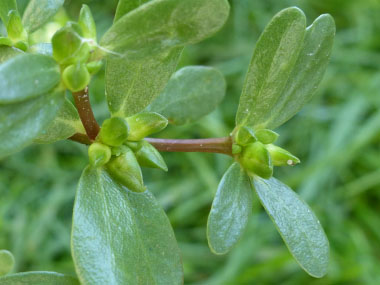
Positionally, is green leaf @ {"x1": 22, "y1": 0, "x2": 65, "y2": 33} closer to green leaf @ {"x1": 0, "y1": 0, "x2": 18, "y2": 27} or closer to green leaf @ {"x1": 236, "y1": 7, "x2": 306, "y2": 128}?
green leaf @ {"x1": 0, "y1": 0, "x2": 18, "y2": 27}

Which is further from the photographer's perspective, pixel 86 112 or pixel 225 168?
pixel 225 168

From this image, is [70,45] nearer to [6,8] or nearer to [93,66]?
[93,66]

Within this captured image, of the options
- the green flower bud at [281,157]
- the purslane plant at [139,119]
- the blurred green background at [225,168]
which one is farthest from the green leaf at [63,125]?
the blurred green background at [225,168]

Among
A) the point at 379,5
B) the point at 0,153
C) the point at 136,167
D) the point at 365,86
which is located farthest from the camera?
the point at 379,5

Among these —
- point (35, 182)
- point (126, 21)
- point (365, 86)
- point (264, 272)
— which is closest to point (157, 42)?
point (126, 21)

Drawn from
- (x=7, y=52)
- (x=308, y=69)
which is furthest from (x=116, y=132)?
(x=308, y=69)

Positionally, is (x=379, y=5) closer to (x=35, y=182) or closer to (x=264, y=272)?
(x=264, y=272)
